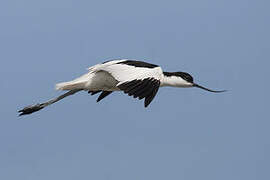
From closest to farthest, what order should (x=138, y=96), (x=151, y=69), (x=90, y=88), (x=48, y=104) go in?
1. (x=138, y=96)
2. (x=151, y=69)
3. (x=90, y=88)
4. (x=48, y=104)

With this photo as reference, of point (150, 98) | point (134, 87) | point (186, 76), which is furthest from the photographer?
point (186, 76)

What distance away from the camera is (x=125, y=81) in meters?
14.7

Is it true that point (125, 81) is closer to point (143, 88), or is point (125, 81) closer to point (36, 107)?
point (143, 88)

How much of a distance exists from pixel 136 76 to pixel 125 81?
238mm

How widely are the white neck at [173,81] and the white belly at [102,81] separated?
965mm

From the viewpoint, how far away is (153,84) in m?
14.6

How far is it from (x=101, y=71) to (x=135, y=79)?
1.42 metres

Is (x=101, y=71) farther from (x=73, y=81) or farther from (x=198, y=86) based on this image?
(x=198, y=86)

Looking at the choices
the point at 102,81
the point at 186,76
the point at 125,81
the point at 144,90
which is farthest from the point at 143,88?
the point at 186,76

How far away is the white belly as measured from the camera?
15875mm

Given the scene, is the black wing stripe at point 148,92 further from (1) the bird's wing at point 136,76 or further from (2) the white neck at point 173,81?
(2) the white neck at point 173,81

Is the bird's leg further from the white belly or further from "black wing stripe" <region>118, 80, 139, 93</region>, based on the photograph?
"black wing stripe" <region>118, 80, 139, 93</region>

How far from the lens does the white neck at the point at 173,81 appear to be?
53.4 feet

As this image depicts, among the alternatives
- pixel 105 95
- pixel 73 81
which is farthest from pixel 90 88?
pixel 105 95
